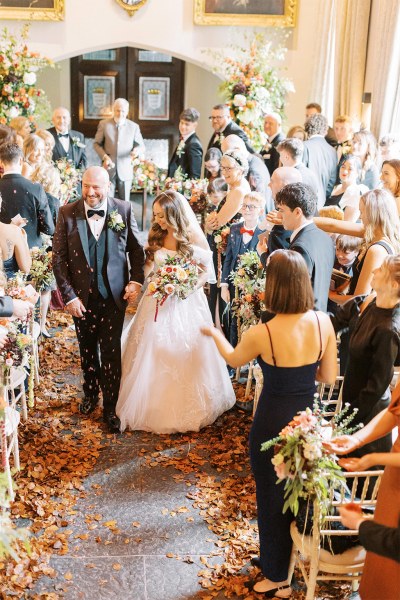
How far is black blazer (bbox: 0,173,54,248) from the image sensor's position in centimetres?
567

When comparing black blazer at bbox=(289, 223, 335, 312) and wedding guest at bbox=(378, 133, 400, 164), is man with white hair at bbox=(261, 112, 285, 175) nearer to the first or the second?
wedding guest at bbox=(378, 133, 400, 164)

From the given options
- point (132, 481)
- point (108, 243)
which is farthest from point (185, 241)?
point (132, 481)

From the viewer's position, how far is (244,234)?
5652mm

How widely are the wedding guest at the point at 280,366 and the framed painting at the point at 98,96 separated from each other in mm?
10670

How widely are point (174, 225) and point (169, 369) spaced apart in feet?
3.38

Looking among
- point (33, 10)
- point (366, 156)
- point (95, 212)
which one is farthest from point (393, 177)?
point (33, 10)

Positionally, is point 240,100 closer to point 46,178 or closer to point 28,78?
point 28,78

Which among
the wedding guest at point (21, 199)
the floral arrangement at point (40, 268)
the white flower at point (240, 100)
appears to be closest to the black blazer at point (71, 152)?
the white flower at point (240, 100)

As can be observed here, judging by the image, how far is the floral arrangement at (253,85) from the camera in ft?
30.1

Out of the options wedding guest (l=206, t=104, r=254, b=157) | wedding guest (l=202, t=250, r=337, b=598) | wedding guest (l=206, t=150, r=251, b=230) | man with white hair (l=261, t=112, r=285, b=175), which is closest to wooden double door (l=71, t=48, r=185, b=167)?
man with white hair (l=261, t=112, r=285, b=175)

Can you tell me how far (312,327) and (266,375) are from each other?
0.31 metres

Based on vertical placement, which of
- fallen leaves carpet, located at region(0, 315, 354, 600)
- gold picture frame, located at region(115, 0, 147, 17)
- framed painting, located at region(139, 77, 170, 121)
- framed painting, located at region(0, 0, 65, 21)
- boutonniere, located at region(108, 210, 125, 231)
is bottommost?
fallen leaves carpet, located at region(0, 315, 354, 600)

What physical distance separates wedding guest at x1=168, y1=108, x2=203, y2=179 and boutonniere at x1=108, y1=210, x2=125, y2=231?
3.94 metres

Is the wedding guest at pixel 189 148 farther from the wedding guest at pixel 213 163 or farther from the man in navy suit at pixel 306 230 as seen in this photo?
the man in navy suit at pixel 306 230
